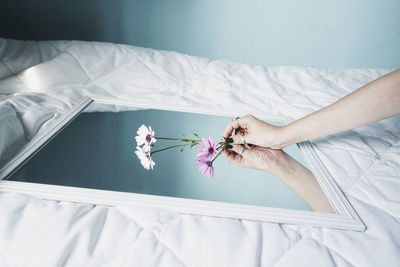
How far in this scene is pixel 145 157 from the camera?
67 centimetres

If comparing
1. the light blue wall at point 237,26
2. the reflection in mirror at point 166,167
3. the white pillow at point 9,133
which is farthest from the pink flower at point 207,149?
the light blue wall at point 237,26

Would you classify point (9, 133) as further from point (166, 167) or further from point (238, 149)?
point (238, 149)

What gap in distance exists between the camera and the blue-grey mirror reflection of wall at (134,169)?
0.55 metres

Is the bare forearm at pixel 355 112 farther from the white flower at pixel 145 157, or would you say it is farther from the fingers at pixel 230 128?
the white flower at pixel 145 157

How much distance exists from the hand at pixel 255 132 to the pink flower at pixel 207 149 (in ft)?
0.19

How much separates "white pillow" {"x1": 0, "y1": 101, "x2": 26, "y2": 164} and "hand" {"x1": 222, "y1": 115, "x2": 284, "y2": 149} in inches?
19.6

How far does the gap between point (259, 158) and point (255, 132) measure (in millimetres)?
99

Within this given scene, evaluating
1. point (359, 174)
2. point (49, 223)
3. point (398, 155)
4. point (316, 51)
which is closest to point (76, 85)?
point (49, 223)

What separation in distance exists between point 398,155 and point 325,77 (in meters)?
0.59

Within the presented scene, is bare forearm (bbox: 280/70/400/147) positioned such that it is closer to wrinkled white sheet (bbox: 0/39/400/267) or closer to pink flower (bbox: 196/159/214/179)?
wrinkled white sheet (bbox: 0/39/400/267)

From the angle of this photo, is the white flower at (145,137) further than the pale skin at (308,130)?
Yes

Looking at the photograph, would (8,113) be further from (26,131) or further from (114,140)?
(114,140)

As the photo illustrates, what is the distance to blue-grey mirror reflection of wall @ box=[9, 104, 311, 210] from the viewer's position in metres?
0.55

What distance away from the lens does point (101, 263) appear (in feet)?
1.29
